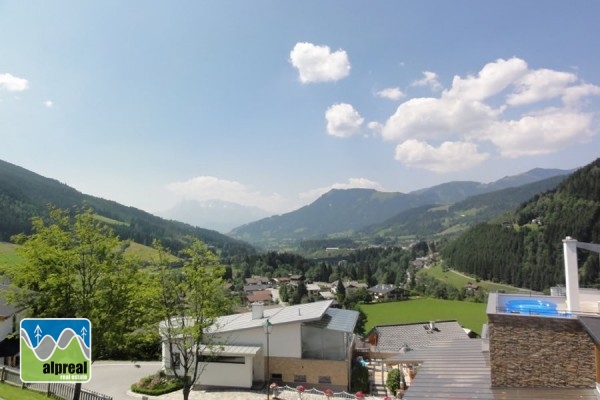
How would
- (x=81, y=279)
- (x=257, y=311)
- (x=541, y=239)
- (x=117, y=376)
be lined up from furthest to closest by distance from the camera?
1. (x=541, y=239)
2. (x=257, y=311)
3. (x=117, y=376)
4. (x=81, y=279)

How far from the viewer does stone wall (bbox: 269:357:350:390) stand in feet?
84.4

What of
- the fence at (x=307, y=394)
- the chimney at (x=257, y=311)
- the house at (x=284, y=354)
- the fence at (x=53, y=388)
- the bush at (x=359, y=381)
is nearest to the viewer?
the fence at (x=53, y=388)

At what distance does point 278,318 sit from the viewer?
28031 mm

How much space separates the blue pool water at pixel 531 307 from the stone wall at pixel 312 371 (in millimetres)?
13711

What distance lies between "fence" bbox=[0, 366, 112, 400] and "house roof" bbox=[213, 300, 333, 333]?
26.4ft

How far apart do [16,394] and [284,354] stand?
14.6 metres

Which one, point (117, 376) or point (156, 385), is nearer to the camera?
point (156, 385)

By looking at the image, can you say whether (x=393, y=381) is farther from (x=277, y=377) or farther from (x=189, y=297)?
(x=189, y=297)

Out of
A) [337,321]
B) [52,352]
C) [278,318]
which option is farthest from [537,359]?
[278,318]

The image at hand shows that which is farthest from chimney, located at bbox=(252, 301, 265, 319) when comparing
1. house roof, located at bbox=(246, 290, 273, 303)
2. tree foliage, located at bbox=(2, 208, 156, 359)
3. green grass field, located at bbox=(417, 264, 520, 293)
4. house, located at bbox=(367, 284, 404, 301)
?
green grass field, located at bbox=(417, 264, 520, 293)

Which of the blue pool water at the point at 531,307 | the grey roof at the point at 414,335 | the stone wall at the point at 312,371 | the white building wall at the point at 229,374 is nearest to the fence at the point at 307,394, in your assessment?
the stone wall at the point at 312,371

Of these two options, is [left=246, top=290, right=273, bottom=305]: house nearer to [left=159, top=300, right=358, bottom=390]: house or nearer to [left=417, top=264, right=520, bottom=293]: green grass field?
[left=417, top=264, right=520, bottom=293]: green grass field

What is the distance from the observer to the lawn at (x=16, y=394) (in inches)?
676

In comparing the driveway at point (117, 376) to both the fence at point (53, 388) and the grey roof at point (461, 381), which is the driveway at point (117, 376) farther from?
the grey roof at point (461, 381)
